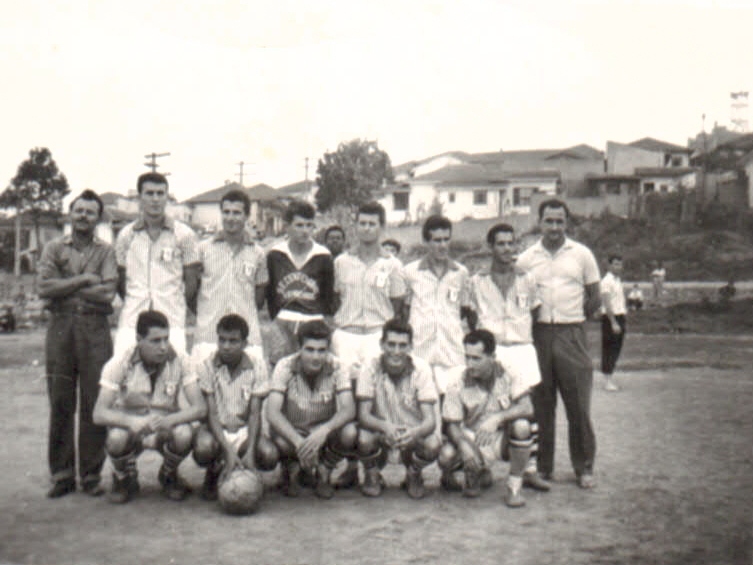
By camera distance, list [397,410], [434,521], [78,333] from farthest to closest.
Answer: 1. [397,410]
2. [78,333]
3. [434,521]

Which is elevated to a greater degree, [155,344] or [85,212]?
[85,212]

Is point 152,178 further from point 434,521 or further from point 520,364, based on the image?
point 434,521

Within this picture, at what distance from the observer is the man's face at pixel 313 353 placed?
6.66 metres

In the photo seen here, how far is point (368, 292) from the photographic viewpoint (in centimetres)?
750

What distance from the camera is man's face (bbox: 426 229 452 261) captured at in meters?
7.32

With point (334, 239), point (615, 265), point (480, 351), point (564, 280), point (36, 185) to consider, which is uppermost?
point (36, 185)

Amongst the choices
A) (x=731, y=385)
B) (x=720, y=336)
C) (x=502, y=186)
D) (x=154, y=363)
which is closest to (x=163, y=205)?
(x=154, y=363)

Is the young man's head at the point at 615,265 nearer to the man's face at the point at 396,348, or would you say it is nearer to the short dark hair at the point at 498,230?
the short dark hair at the point at 498,230

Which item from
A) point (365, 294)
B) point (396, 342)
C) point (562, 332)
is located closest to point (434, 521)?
point (396, 342)

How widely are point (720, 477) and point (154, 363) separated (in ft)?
13.8

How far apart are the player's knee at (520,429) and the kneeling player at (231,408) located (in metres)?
1.65

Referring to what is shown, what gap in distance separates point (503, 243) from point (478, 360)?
0.91 m

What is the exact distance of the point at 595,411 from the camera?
10.8m

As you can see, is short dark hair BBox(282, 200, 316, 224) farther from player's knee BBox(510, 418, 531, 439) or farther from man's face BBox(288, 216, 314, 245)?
player's knee BBox(510, 418, 531, 439)
